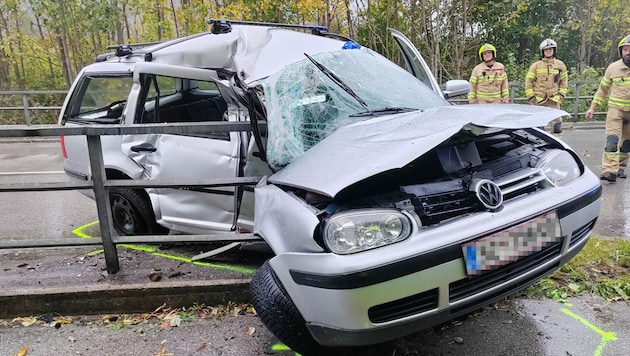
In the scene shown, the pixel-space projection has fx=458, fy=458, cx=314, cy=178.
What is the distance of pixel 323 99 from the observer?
2.92 meters

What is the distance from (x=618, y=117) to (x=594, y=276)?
381 cm

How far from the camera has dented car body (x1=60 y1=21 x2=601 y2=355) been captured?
1923mm

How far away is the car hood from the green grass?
1.21 meters

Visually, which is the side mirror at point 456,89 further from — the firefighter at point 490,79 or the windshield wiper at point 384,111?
the firefighter at point 490,79

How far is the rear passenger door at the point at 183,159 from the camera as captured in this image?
3334mm

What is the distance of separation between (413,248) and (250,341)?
1301 millimetres

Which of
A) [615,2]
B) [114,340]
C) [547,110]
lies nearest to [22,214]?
[114,340]

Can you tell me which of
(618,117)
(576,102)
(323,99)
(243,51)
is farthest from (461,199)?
(576,102)

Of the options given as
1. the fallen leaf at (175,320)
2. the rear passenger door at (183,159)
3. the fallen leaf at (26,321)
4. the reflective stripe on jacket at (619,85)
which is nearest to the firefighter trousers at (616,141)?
the reflective stripe on jacket at (619,85)

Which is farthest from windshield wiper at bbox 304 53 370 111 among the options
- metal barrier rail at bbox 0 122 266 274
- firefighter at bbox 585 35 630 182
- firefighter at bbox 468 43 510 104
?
firefighter at bbox 468 43 510 104

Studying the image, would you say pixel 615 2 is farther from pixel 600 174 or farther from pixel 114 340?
pixel 114 340

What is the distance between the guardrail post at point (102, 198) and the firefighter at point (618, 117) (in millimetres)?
5953

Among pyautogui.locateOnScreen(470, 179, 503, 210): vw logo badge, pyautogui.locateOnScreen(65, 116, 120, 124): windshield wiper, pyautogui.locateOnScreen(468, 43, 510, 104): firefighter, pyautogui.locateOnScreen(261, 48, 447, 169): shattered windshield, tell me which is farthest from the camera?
pyautogui.locateOnScreen(468, 43, 510, 104): firefighter

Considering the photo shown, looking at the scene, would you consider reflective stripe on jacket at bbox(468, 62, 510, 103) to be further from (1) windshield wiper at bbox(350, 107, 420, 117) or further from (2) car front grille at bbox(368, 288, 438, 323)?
(2) car front grille at bbox(368, 288, 438, 323)
